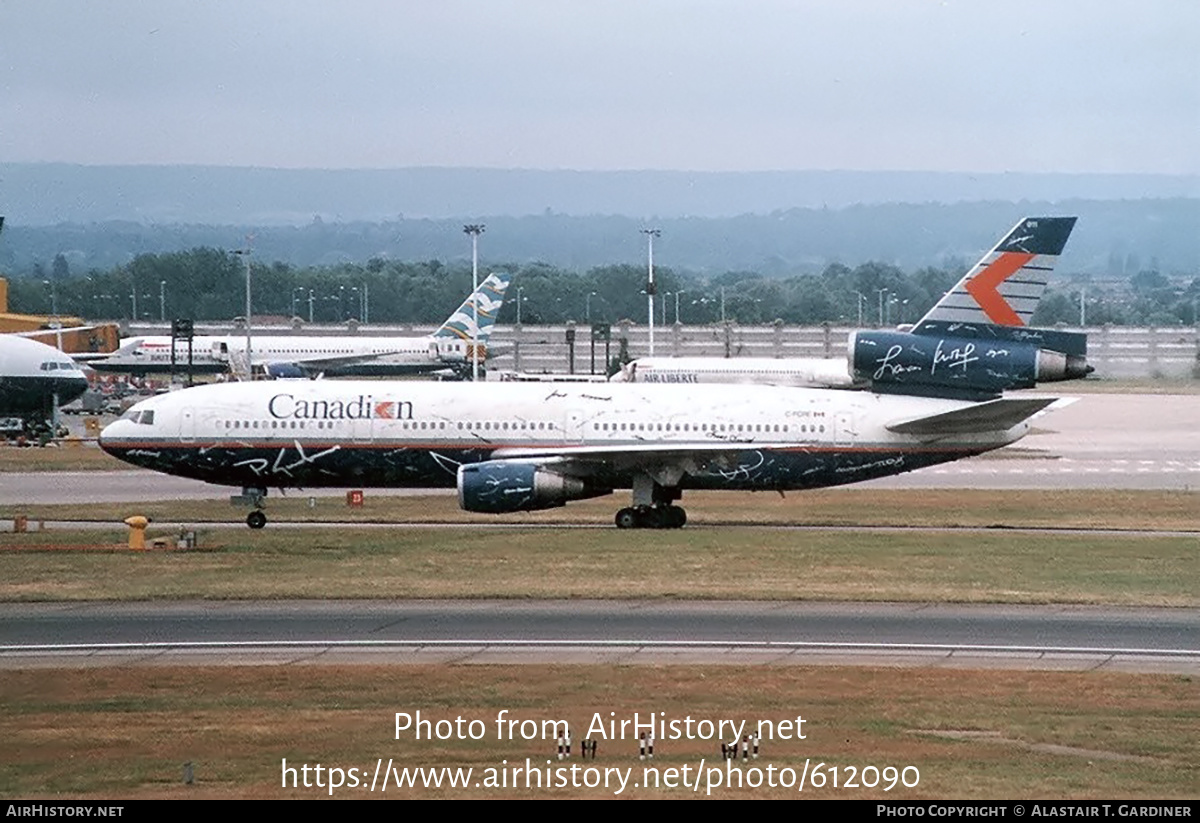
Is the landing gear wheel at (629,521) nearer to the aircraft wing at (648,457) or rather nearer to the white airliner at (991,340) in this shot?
the aircraft wing at (648,457)

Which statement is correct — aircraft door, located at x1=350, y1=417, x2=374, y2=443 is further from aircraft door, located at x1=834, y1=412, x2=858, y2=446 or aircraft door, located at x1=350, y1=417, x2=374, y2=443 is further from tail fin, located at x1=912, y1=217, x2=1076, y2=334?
tail fin, located at x1=912, y1=217, x2=1076, y2=334

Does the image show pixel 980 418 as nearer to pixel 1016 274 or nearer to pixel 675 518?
pixel 1016 274

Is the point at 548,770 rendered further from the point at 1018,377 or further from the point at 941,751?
the point at 1018,377

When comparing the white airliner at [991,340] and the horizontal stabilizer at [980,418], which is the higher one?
the white airliner at [991,340]

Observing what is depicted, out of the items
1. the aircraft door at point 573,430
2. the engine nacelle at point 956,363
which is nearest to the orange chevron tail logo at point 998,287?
the engine nacelle at point 956,363

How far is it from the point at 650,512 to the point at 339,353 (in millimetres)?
86512

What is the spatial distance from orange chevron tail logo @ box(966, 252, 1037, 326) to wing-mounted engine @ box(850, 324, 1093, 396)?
370 mm

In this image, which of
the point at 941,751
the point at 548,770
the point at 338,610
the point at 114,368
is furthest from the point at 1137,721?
the point at 114,368

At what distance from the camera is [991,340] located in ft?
187

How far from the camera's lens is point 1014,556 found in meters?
49.7

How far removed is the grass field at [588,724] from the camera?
953 inches

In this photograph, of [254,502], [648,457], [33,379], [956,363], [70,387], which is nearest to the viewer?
[648,457]

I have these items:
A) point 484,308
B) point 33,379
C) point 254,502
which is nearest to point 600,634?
point 254,502

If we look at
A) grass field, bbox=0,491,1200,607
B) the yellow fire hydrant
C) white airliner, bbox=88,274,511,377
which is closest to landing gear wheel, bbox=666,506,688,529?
grass field, bbox=0,491,1200,607
